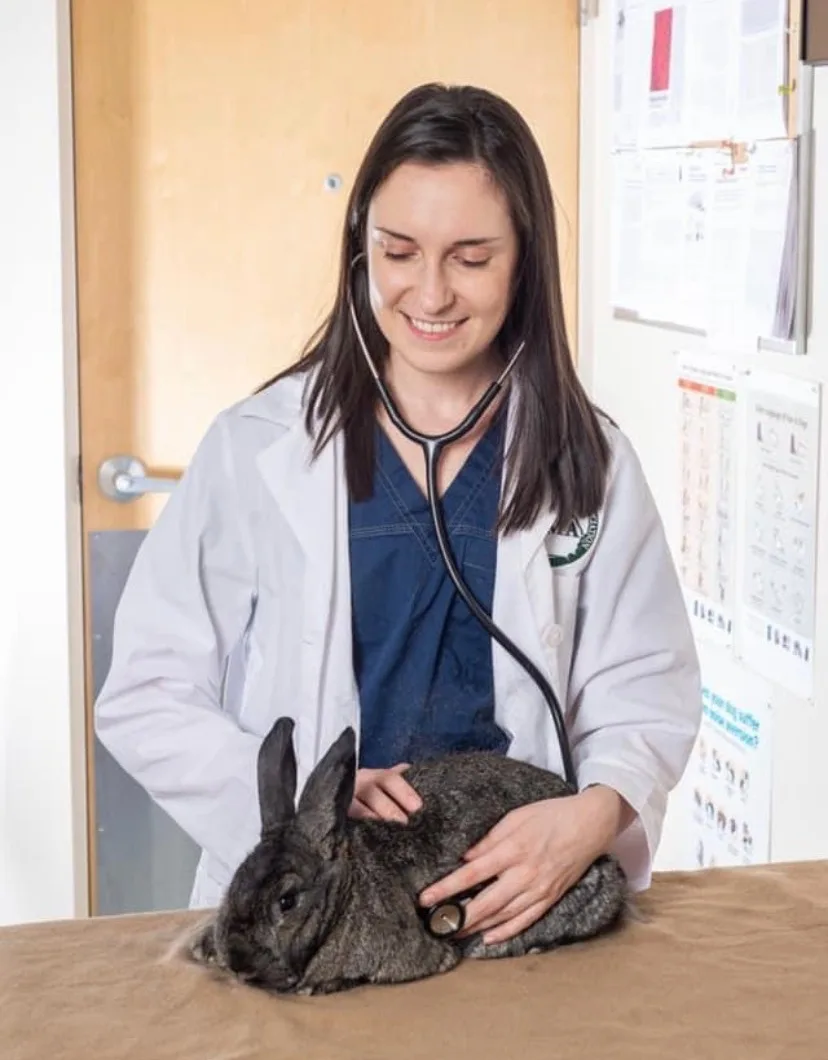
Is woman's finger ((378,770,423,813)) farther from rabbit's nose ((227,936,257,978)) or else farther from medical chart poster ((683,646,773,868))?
medical chart poster ((683,646,773,868))

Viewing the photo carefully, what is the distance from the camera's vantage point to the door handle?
2482 mm

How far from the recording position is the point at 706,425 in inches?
90.3

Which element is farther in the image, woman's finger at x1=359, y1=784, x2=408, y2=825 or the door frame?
the door frame

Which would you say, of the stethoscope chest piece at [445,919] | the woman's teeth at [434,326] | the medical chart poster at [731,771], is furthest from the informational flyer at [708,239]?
the stethoscope chest piece at [445,919]

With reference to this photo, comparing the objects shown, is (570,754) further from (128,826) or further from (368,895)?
(128,826)

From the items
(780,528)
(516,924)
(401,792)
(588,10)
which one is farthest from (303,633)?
(588,10)

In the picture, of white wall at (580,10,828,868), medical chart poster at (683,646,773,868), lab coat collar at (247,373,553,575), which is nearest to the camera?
lab coat collar at (247,373,553,575)

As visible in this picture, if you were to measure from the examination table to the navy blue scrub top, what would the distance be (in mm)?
223

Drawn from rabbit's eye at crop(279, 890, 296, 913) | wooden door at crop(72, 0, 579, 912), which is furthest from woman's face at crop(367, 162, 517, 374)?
wooden door at crop(72, 0, 579, 912)

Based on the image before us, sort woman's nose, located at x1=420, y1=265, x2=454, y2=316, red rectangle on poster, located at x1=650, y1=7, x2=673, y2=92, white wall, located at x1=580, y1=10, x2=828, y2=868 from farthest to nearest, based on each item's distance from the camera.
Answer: red rectangle on poster, located at x1=650, y1=7, x2=673, y2=92 < white wall, located at x1=580, y1=10, x2=828, y2=868 < woman's nose, located at x1=420, y1=265, x2=454, y2=316

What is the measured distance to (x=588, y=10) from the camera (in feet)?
8.56

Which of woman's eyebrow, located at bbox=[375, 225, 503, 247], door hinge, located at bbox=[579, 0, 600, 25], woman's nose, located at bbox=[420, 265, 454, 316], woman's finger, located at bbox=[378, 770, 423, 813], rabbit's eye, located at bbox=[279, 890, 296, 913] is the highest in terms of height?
door hinge, located at bbox=[579, 0, 600, 25]

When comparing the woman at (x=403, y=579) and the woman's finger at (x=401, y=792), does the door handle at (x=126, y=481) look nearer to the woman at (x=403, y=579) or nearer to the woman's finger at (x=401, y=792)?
the woman at (x=403, y=579)

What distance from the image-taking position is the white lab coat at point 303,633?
123 centimetres
